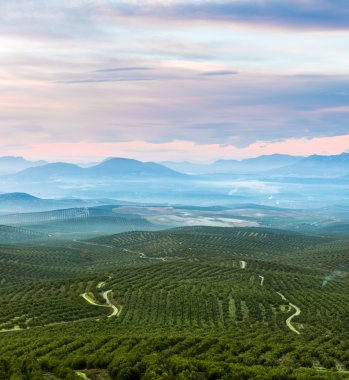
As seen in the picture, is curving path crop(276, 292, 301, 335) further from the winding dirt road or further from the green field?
the winding dirt road

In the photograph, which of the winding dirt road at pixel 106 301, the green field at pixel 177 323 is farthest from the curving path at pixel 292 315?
the winding dirt road at pixel 106 301

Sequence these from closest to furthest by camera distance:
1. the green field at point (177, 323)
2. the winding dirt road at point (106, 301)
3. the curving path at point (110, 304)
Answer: the green field at point (177, 323) < the curving path at point (110, 304) < the winding dirt road at point (106, 301)

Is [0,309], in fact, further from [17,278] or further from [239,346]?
[17,278]

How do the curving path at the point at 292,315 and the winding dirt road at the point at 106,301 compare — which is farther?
the winding dirt road at the point at 106,301

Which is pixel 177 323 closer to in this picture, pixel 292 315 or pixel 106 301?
pixel 292 315

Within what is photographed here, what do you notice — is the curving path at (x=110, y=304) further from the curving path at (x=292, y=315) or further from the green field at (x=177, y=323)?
the curving path at (x=292, y=315)

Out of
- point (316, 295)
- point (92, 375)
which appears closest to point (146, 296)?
point (316, 295)

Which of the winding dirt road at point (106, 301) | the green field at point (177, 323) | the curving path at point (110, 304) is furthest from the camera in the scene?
the winding dirt road at point (106, 301)

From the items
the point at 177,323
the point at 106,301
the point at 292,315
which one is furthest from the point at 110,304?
the point at 292,315
